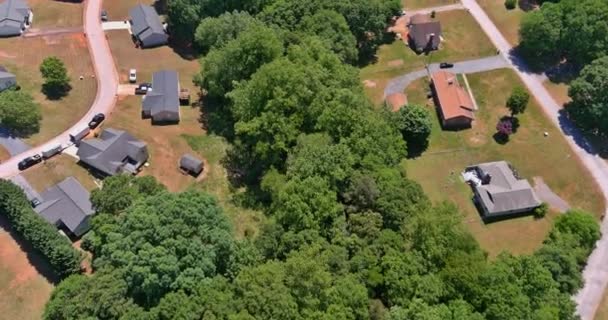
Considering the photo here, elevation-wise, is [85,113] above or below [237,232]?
above

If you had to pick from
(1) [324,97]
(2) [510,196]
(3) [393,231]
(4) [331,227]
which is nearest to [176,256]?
(4) [331,227]

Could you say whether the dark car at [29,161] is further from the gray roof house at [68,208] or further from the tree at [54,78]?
Answer: the tree at [54,78]

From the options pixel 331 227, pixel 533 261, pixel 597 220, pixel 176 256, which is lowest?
pixel 597 220

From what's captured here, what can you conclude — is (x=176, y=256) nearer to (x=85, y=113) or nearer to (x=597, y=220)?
(x=85, y=113)

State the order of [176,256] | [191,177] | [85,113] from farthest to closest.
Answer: [85,113], [191,177], [176,256]

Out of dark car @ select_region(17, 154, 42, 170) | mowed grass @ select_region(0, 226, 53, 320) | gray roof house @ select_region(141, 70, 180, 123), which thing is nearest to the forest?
mowed grass @ select_region(0, 226, 53, 320)

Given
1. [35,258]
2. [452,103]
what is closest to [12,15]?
[35,258]

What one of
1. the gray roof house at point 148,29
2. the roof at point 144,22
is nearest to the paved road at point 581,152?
the gray roof house at point 148,29

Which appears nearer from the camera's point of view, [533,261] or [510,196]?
[533,261]
